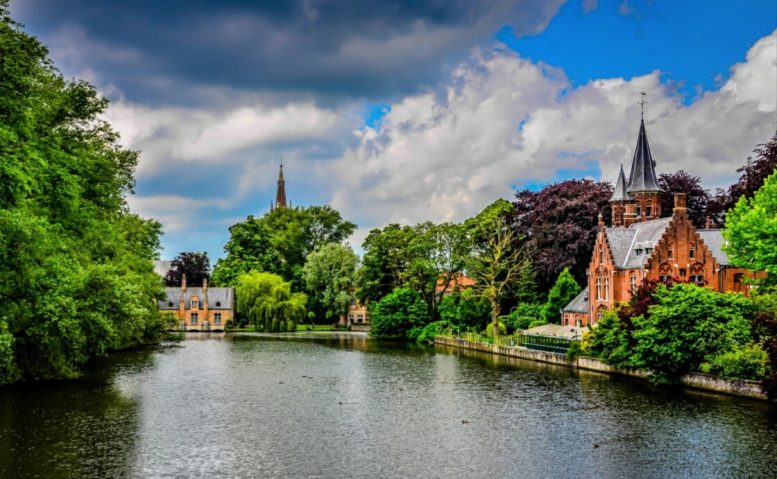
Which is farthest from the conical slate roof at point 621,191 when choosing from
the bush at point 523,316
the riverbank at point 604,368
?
the riverbank at point 604,368

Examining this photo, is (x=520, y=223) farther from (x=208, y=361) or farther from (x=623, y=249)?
(x=208, y=361)

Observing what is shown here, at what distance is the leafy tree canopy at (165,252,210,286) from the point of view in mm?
94000

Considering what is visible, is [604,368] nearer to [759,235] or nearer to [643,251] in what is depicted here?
[759,235]

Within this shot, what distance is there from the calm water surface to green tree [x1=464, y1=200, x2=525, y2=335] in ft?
58.5

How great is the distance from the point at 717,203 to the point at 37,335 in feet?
161

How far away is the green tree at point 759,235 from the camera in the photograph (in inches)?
1205

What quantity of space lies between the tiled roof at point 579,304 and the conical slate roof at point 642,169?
328 inches

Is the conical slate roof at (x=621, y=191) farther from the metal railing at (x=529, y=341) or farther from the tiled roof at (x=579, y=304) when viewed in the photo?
the metal railing at (x=529, y=341)

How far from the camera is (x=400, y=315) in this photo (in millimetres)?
63781

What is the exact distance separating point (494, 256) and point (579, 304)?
22.9 ft

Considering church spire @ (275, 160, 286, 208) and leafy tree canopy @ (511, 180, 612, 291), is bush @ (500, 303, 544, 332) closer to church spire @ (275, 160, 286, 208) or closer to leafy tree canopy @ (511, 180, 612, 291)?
leafy tree canopy @ (511, 180, 612, 291)

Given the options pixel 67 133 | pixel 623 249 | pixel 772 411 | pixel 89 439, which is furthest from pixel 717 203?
pixel 89 439

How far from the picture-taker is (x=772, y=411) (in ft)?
77.0

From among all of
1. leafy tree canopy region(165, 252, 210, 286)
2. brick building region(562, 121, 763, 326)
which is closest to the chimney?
brick building region(562, 121, 763, 326)
